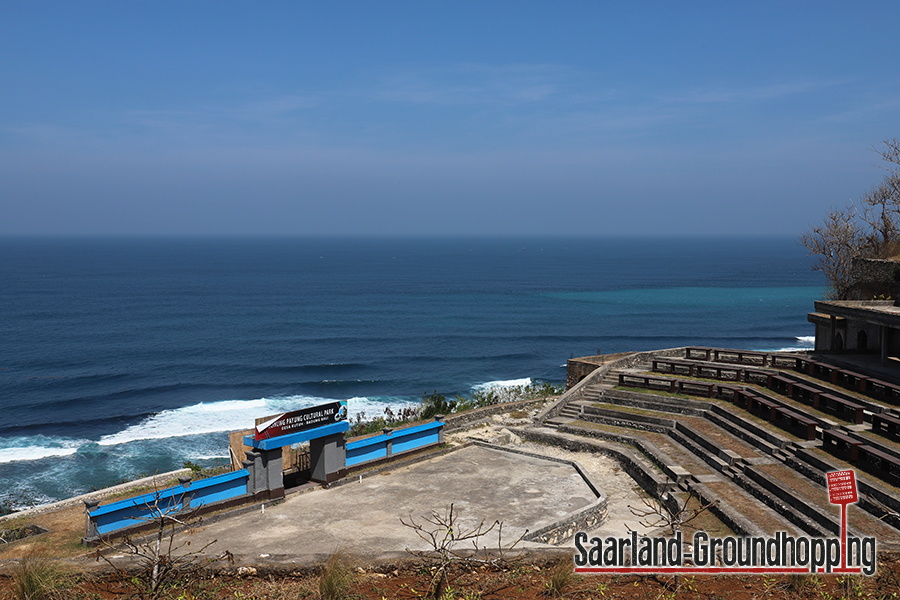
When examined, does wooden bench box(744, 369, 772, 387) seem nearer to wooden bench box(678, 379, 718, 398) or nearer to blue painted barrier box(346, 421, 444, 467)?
wooden bench box(678, 379, 718, 398)

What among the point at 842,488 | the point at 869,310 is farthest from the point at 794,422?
the point at 842,488

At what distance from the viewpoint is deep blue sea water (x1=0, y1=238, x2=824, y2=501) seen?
42.7 m

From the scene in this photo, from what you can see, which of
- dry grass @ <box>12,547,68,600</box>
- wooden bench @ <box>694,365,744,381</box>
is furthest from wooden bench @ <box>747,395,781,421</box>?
dry grass @ <box>12,547,68,600</box>

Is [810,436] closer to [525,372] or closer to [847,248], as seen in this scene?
[847,248]

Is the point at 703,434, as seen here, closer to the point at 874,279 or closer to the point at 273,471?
the point at 273,471

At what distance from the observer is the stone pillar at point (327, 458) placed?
20.8 meters

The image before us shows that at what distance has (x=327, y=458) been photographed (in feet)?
68.3

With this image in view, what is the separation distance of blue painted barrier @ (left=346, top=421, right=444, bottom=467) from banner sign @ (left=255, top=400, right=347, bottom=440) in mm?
1517

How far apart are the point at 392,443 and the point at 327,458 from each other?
303 cm

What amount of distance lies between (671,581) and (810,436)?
544 inches

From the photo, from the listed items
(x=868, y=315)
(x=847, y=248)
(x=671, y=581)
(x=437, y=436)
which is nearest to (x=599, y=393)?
(x=437, y=436)

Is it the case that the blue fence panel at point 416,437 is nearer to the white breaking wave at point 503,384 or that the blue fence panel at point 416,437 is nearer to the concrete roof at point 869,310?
the concrete roof at point 869,310

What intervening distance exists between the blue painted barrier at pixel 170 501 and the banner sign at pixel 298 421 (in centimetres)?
129

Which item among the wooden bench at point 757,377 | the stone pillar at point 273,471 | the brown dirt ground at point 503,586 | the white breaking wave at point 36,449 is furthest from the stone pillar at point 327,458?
Result: the white breaking wave at point 36,449
